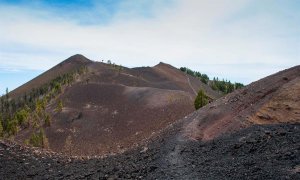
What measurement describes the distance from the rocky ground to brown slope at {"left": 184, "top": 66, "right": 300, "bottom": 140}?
1.14 metres

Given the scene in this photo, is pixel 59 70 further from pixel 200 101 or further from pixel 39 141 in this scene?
pixel 200 101

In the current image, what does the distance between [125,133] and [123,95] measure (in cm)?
2085

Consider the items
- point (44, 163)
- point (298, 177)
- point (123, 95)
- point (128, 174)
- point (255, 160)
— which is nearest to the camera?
point (298, 177)

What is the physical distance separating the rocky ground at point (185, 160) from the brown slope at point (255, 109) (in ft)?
3.74

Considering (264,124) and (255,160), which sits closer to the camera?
(255,160)

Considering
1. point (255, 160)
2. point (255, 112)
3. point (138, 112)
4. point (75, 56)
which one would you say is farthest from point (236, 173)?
point (75, 56)

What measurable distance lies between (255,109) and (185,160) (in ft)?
20.0

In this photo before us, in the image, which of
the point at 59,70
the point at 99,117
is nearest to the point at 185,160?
the point at 99,117

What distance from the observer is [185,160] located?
20250 millimetres

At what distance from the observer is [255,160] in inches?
670

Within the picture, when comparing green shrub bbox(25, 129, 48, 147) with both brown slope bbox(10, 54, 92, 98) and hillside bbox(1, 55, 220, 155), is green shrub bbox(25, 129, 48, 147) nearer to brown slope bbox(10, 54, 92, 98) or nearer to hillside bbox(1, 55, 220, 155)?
hillside bbox(1, 55, 220, 155)

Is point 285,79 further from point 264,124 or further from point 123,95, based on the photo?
point 123,95

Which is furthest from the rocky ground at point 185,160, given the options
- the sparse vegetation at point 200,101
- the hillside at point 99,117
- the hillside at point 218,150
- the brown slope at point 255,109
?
the sparse vegetation at point 200,101

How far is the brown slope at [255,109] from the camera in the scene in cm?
2261
